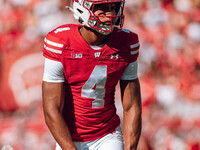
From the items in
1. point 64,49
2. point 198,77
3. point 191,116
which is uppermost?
point 64,49

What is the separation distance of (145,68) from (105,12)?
2522 millimetres

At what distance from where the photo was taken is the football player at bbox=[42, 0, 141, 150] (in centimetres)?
274

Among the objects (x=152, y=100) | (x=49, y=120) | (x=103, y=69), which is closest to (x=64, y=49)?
(x=103, y=69)

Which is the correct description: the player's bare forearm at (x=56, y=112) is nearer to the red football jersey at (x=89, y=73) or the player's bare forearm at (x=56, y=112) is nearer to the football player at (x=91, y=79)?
the football player at (x=91, y=79)

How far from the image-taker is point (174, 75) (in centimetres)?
538

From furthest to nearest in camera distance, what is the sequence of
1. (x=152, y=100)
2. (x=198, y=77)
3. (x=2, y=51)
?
1. (x=198, y=77)
2. (x=152, y=100)
3. (x=2, y=51)

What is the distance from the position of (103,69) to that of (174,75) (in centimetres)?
268

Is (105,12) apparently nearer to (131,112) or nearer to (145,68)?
(131,112)

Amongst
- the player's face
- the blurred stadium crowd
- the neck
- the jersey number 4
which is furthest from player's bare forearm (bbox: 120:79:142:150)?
the blurred stadium crowd

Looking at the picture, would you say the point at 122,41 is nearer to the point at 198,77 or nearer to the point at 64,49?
the point at 64,49

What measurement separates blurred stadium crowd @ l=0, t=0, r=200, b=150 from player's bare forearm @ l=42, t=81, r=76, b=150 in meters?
2.03

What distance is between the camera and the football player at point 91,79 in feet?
8.99

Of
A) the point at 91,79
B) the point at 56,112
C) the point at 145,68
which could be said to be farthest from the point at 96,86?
the point at 145,68

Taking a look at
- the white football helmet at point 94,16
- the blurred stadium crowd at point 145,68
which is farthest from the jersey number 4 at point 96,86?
the blurred stadium crowd at point 145,68
